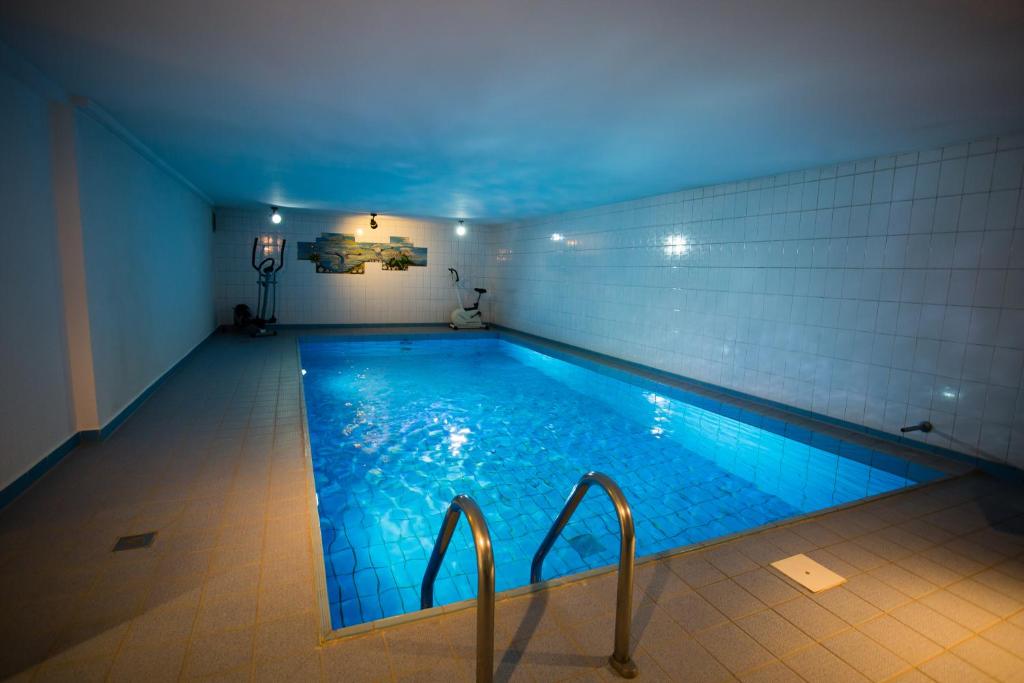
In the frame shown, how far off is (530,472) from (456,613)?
198 cm

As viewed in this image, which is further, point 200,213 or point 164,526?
point 200,213

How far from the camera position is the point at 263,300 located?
343 inches

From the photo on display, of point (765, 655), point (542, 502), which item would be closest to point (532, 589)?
point (765, 655)

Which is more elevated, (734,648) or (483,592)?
(483,592)

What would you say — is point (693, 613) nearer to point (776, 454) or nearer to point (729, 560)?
point (729, 560)

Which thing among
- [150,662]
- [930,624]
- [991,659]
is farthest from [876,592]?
[150,662]

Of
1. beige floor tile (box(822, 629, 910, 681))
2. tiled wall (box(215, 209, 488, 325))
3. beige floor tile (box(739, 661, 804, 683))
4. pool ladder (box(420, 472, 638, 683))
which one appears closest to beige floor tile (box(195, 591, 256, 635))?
pool ladder (box(420, 472, 638, 683))

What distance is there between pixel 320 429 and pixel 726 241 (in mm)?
4639

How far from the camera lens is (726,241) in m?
5.11

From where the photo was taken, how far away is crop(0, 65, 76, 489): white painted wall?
92.7 inches

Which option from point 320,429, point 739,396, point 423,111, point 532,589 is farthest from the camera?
point 739,396

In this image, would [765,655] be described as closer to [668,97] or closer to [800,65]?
[800,65]

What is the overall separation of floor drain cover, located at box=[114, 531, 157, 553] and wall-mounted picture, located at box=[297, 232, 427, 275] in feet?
25.0

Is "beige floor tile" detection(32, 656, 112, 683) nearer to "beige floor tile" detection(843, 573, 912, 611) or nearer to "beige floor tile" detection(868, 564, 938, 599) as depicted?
"beige floor tile" detection(843, 573, 912, 611)
